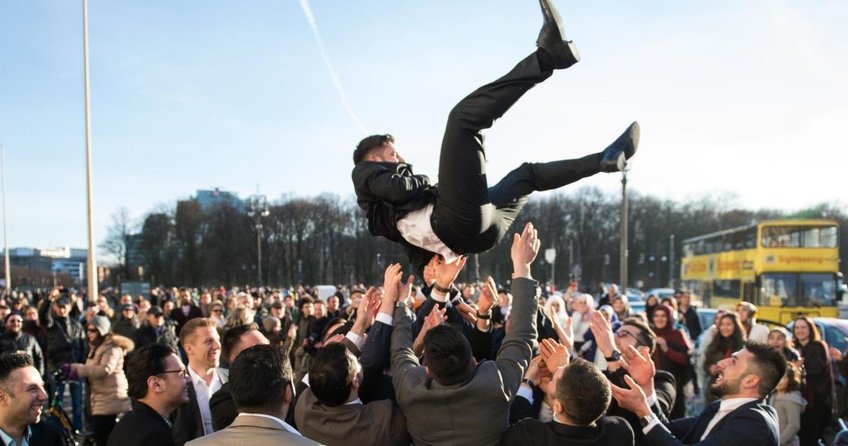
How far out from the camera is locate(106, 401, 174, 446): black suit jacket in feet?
9.60

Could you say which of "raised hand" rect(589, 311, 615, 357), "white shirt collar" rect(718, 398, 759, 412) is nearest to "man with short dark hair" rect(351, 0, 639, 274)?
"raised hand" rect(589, 311, 615, 357)

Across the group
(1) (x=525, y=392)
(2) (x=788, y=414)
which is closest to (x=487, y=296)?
(1) (x=525, y=392)

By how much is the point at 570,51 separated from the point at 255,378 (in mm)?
2020

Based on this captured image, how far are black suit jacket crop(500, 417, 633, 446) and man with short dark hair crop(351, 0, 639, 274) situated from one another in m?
1.02

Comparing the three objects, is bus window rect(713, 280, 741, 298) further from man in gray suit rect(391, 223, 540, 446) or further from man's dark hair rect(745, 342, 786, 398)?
man in gray suit rect(391, 223, 540, 446)

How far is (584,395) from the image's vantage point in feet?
9.09

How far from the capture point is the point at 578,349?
8.52m

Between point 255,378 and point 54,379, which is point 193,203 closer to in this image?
point 54,379

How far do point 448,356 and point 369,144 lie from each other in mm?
1378

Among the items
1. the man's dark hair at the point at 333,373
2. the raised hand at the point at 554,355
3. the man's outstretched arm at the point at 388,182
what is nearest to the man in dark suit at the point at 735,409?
the raised hand at the point at 554,355

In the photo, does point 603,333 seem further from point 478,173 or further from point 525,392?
point 478,173

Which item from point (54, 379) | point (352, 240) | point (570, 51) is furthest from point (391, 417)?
point (352, 240)

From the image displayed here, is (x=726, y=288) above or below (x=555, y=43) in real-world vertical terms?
below

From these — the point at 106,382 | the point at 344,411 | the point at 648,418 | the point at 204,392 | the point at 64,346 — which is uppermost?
the point at 344,411
